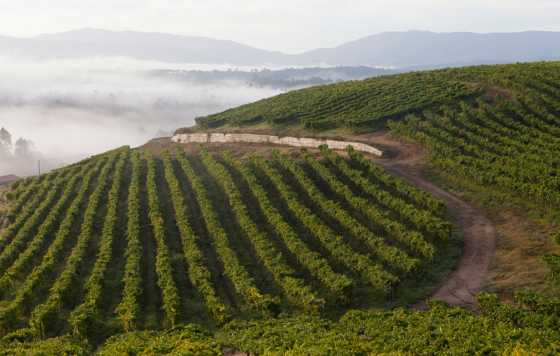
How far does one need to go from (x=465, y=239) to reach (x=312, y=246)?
490 inches

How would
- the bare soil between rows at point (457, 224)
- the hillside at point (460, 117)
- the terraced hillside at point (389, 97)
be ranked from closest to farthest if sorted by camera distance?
the bare soil between rows at point (457, 224) < the hillside at point (460, 117) < the terraced hillside at point (389, 97)

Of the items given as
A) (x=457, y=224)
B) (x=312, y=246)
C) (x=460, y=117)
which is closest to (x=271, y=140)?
(x=460, y=117)

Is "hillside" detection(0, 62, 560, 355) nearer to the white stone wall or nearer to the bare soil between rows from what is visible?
the bare soil between rows

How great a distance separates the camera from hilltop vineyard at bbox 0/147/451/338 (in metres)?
35.9

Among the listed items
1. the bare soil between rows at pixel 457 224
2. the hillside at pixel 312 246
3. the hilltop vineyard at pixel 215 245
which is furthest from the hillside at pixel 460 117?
the hilltop vineyard at pixel 215 245

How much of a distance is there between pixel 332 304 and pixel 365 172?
84.9 ft

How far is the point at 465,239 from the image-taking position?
41.8 metres

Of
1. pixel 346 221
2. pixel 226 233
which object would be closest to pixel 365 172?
pixel 346 221

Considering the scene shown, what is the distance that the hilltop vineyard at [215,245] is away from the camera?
35.9 m

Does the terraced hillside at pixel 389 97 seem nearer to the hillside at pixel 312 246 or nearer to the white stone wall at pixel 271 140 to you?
the hillside at pixel 312 246

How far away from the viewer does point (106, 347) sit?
30062mm

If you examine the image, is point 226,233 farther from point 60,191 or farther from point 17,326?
point 60,191

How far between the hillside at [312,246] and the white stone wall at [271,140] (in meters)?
3.79

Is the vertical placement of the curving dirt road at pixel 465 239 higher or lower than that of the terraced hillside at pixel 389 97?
lower
